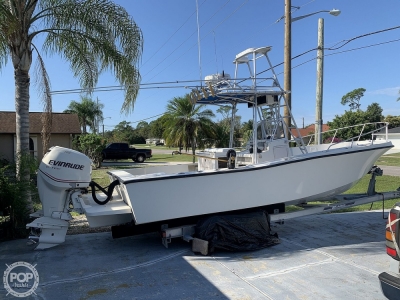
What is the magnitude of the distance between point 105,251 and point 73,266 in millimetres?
766

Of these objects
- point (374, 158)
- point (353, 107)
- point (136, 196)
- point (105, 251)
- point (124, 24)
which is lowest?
point (105, 251)

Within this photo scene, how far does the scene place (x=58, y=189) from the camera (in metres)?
5.26

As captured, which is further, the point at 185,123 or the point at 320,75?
the point at 185,123

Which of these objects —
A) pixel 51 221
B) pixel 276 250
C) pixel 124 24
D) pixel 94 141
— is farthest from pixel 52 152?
pixel 94 141

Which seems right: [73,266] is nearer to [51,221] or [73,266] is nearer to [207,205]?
[51,221]

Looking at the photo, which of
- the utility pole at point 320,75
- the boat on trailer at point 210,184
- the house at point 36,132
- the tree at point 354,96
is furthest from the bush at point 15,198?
the tree at point 354,96

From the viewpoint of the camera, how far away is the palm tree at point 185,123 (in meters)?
20.5

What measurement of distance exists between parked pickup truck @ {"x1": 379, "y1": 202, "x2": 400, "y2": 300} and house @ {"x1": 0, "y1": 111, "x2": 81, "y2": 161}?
15.5m

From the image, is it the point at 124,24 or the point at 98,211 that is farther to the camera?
the point at 124,24

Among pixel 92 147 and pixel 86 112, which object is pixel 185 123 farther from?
pixel 86 112

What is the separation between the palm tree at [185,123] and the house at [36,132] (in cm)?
540

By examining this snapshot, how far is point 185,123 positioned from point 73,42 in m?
13.7

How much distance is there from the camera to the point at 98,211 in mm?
5207

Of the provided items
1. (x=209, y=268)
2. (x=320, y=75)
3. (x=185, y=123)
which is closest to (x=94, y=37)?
(x=209, y=268)
